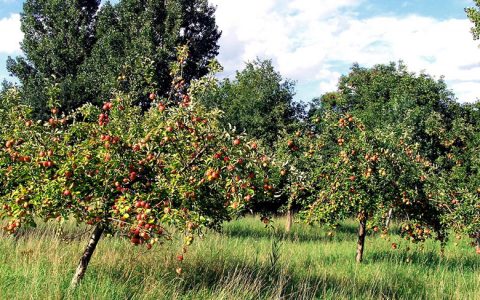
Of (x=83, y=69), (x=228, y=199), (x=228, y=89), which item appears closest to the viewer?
(x=228, y=199)

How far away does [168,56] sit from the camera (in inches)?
932

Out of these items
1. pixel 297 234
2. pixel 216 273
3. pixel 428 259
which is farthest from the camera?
pixel 297 234

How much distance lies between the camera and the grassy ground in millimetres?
5926

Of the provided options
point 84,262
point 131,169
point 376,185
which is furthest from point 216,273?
point 376,185

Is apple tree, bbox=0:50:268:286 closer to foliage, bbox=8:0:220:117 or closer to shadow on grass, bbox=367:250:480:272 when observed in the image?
shadow on grass, bbox=367:250:480:272

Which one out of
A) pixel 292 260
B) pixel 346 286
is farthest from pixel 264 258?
pixel 346 286

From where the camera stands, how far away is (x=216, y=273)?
7781 mm

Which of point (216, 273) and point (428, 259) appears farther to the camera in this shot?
point (428, 259)

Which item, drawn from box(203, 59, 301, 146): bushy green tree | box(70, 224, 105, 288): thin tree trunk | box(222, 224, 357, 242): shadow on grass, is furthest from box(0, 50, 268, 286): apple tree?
box(203, 59, 301, 146): bushy green tree

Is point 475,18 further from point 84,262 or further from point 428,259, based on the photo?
point 84,262

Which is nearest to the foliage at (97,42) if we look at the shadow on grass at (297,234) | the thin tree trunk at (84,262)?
the shadow on grass at (297,234)

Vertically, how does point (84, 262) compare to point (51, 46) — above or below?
below

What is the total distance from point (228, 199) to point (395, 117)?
15.6 meters

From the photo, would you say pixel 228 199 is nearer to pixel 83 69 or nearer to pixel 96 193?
pixel 96 193
